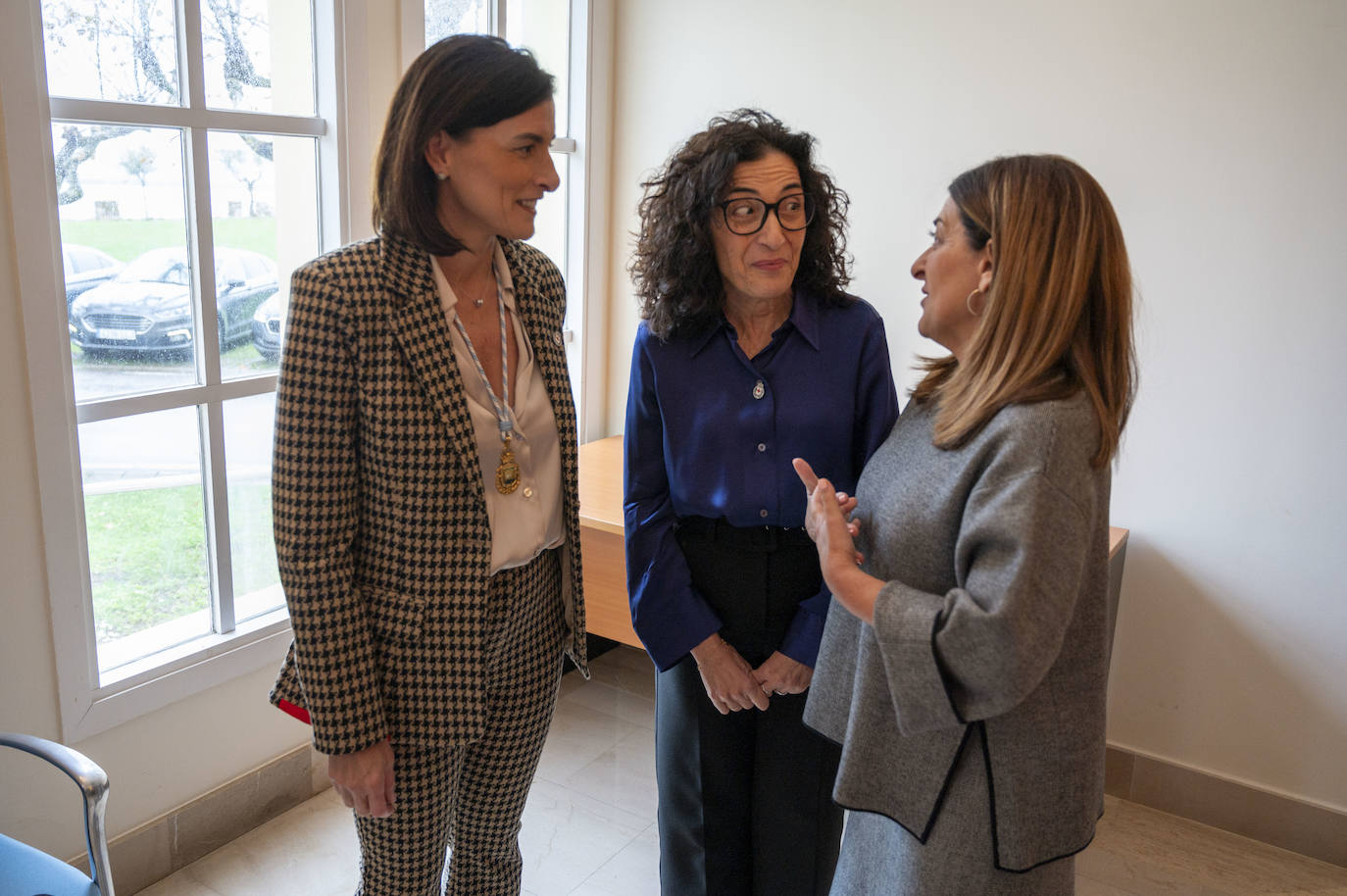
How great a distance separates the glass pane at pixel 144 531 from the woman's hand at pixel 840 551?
4.74ft

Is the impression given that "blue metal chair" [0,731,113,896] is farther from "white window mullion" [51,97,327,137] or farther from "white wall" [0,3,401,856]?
"white window mullion" [51,97,327,137]

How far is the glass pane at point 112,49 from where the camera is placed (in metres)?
1.84

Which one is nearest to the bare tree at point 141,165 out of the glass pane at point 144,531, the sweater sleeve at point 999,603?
the glass pane at point 144,531

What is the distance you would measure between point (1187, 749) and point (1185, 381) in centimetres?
97

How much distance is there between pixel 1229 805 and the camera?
2600 millimetres

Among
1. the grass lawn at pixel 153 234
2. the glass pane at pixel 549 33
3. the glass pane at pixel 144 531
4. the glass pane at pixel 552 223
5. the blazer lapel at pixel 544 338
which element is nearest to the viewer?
the blazer lapel at pixel 544 338

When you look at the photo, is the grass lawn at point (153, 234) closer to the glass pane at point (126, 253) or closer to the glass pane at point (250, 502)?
→ the glass pane at point (126, 253)

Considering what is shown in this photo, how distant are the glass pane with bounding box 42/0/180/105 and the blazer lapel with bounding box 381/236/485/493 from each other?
99 centimetres

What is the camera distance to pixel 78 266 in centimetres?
192

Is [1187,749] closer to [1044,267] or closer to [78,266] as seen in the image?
[1044,267]

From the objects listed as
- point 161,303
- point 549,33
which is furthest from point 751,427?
point 549,33

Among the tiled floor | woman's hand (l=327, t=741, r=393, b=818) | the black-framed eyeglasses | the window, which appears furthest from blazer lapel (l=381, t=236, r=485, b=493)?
the tiled floor

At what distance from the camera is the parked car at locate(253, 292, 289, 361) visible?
7.53 feet

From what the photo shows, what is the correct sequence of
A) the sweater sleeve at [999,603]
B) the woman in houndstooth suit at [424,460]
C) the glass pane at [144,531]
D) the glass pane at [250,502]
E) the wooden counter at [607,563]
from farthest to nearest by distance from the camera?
the wooden counter at [607,563] < the glass pane at [250,502] < the glass pane at [144,531] < the woman in houndstooth suit at [424,460] < the sweater sleeve at [999,603]
